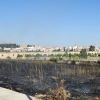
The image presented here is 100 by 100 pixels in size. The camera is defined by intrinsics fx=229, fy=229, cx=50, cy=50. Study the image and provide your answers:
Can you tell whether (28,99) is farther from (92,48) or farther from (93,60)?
(92,48)

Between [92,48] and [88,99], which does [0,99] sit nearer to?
[88,99]

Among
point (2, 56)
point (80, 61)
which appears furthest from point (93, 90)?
point (2, 56)

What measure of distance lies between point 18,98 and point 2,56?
101793 millimetres

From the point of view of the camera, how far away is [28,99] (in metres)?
8.20

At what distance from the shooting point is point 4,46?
185m

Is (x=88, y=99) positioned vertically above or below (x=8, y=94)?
below

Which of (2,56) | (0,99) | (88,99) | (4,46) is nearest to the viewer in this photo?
(0,99)

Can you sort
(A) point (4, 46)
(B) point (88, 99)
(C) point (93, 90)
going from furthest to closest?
(A) point (4, 46)
(C) point (93, 90)
(B) point (88, 99)

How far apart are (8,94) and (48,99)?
5.22 ft

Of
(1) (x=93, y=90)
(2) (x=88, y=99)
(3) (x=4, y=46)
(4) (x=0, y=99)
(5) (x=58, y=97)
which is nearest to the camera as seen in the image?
(4) (x=0, y=99)

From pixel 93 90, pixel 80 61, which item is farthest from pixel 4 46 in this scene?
pixel 93 90

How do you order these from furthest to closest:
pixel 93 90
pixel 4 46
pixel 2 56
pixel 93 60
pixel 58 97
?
pixel 4 46, pixel 2 56, pixel 93 60, pixel 93 90, pixel 58 97

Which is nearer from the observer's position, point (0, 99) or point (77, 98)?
point (0, 99)

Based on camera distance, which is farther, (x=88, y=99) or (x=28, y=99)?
(x=88, y=99)
